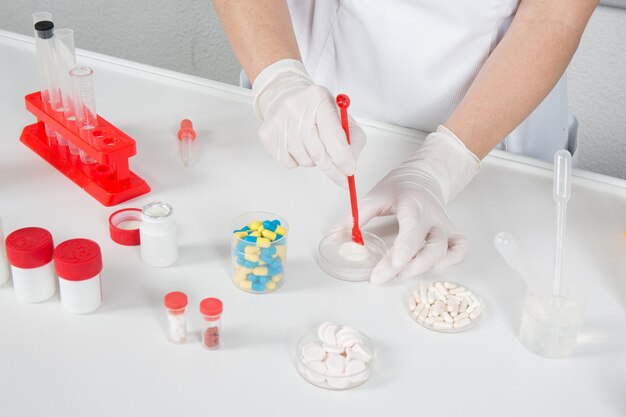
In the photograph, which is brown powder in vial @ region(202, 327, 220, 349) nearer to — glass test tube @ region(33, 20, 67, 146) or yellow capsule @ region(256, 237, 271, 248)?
yellow capsule @ region(256, 237, 271, 248)

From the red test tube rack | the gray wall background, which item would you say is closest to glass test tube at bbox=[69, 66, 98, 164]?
the red test tube rack

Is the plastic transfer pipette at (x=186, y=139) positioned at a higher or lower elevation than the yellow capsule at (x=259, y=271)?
higher

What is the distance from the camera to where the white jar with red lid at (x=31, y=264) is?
1.17 meters

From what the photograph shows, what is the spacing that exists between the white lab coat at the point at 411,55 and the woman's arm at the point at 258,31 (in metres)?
0.17

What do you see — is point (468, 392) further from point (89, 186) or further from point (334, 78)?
point (334, 78)

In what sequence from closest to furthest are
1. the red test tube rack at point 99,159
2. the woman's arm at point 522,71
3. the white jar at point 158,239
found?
the white jar at point 158,239 → the red test tube rack at point 99,159 → the woman's arm at point 522,71

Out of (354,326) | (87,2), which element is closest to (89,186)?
(354,326)

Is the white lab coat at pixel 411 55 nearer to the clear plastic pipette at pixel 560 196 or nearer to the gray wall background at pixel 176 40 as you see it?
the clear plastic pipette at pixel 560 196

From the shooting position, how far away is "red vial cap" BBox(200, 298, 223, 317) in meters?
1.12

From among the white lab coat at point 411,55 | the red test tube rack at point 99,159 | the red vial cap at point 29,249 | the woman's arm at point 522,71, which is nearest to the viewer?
the red vial cap at point 29,249

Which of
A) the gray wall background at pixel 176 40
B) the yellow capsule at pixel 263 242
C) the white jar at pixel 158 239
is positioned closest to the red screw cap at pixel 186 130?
the white jar at pixel 158 239

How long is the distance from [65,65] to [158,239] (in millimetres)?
415

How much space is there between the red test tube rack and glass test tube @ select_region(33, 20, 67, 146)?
2 centimetres

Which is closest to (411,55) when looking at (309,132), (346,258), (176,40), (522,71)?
(522,71)
